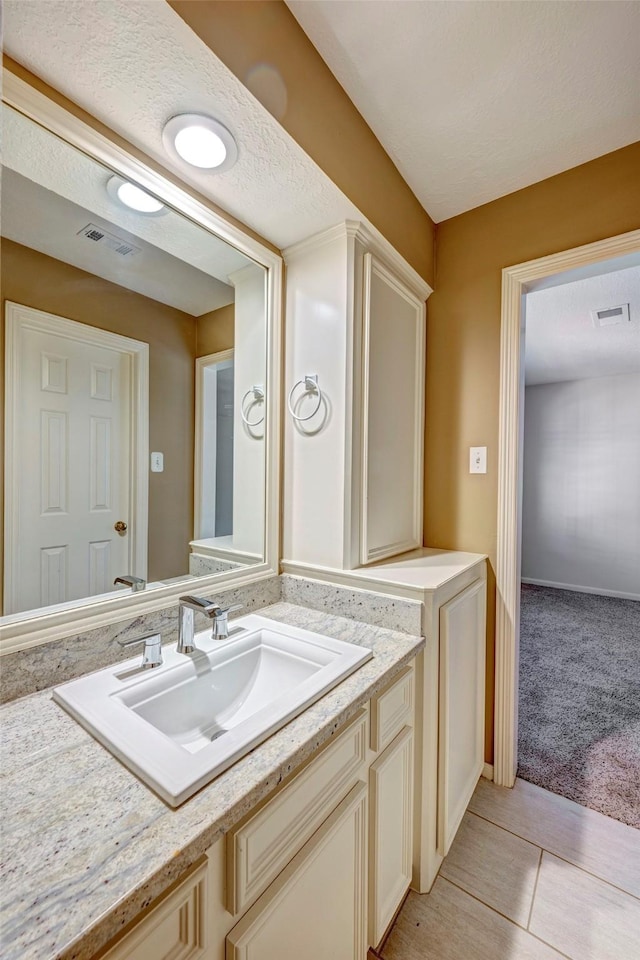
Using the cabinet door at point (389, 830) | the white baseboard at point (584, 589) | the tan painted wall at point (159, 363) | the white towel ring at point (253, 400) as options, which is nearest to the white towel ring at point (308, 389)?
the white towel ring at point (253, 400)

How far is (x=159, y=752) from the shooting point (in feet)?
2.33

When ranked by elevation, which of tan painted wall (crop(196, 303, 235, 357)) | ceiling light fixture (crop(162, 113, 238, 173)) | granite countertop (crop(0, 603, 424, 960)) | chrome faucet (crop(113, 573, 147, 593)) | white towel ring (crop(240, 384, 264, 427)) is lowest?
granite countertop (crop(0, 603, 424, 960))

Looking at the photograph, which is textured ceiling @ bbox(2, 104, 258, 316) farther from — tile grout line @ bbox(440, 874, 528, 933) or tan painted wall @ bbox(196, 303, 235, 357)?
tile grout line @ bbox(440, 874, 528, 933)

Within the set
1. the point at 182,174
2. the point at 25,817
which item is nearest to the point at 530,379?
the point at 182,174

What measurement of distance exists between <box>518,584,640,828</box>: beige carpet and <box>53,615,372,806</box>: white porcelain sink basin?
1.41 metres

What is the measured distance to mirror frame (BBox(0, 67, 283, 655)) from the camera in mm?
898

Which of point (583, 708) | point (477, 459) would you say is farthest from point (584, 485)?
point (477, 459)

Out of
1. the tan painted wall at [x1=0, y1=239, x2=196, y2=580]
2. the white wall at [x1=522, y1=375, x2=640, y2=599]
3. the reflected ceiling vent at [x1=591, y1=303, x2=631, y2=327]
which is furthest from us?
Answer: the white wall at [x1=522, y1=375, x2=640, y2=599]

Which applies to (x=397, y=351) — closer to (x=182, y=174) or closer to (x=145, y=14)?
(x=182, y=174)

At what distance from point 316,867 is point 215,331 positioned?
146cm

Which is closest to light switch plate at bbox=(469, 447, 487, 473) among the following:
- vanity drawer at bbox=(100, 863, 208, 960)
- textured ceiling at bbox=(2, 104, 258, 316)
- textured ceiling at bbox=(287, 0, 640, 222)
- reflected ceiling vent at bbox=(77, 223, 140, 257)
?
textured ceiling at bbox=(287, 0, 640, 222)

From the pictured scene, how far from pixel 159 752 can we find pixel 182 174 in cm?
145

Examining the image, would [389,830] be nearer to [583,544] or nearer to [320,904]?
[320,904]

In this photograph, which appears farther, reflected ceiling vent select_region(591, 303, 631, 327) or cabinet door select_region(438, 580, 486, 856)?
reflected ceiling vent select_region(591, 303, 631, 327)
